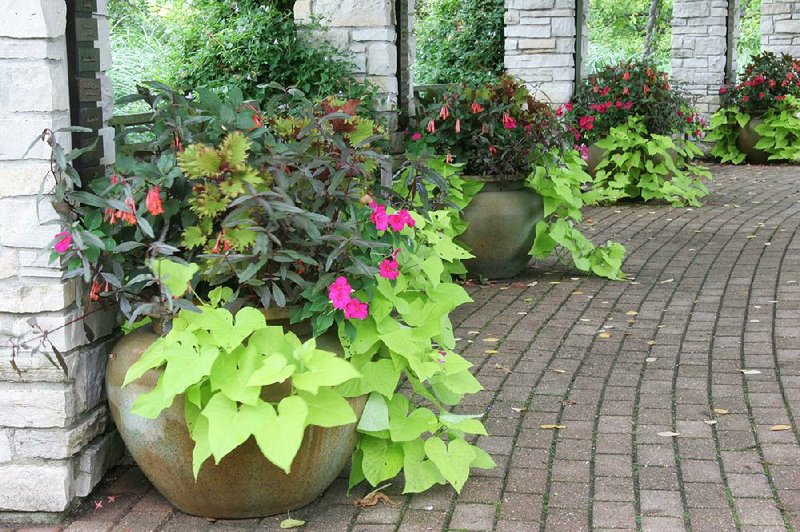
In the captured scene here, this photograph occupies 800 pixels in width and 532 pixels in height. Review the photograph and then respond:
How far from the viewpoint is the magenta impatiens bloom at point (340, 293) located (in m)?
2.98

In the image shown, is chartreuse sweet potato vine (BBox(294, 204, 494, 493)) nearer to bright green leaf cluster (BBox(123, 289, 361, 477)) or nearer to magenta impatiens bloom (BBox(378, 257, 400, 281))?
magenta impatiens bloom (BBox(378, 257, 400, 281))

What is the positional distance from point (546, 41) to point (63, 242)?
7.53 m

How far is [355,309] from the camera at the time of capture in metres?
3.01

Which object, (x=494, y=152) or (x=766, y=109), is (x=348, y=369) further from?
(x=766, y=109)

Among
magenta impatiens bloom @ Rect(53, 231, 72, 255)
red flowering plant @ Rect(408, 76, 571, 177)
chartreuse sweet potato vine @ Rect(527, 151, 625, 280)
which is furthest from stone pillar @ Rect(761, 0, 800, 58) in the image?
magenta impatiens bloom @ Rect(53, 231, 72, 255)

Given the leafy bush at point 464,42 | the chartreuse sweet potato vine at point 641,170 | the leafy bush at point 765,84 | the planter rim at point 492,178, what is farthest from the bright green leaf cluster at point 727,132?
the planter rim at point 492,178

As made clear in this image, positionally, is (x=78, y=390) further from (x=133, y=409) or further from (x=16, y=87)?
(x=16, y=87)

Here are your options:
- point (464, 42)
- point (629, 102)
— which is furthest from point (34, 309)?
point (464, 42)

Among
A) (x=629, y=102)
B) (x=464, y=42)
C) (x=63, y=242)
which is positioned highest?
(x=464, y=42)

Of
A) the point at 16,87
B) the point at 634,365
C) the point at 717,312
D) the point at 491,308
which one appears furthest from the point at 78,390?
the point at 717,312

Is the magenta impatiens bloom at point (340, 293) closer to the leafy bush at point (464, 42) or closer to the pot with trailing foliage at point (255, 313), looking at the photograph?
the pot with trailing foliage at point (255, 313)

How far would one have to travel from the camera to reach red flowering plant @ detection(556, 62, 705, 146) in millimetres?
9305

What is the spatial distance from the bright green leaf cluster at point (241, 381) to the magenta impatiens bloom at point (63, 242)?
1.17 ft

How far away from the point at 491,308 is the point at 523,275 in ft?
3.12
